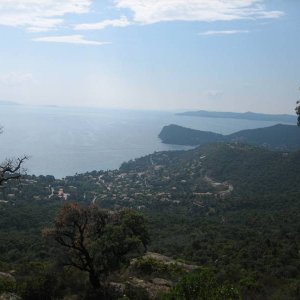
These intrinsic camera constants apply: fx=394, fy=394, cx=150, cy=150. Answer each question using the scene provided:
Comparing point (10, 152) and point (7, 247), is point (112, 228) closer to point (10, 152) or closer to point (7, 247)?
point (7, 247)

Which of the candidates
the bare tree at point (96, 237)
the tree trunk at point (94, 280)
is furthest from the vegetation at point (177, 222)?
the tree trunk at point (94, 280)

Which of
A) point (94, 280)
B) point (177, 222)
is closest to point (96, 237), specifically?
point (94, 280)

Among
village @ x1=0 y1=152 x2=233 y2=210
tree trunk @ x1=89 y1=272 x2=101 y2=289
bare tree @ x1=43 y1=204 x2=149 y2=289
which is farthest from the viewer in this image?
village @ x1=0 y1=152 x2=233 y2=210

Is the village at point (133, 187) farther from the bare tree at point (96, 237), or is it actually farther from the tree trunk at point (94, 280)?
the tree trunk at point (94, 280)

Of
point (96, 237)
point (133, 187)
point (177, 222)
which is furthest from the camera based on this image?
point (133, 187)

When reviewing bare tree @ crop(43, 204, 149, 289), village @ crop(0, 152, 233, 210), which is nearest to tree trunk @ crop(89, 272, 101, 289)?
bare tree @ crop(43, 204, 149, 289)

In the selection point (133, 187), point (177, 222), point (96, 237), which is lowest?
point (133, 187)

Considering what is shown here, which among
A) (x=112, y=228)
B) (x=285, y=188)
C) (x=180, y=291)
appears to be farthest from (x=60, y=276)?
(x=285, y=188)

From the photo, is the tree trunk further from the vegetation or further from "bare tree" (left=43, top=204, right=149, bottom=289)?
the vegetation

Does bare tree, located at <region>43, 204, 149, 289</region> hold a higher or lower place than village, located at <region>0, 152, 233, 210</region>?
higher

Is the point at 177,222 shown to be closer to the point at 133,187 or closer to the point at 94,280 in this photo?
the point at 94,280

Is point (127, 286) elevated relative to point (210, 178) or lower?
elevated
